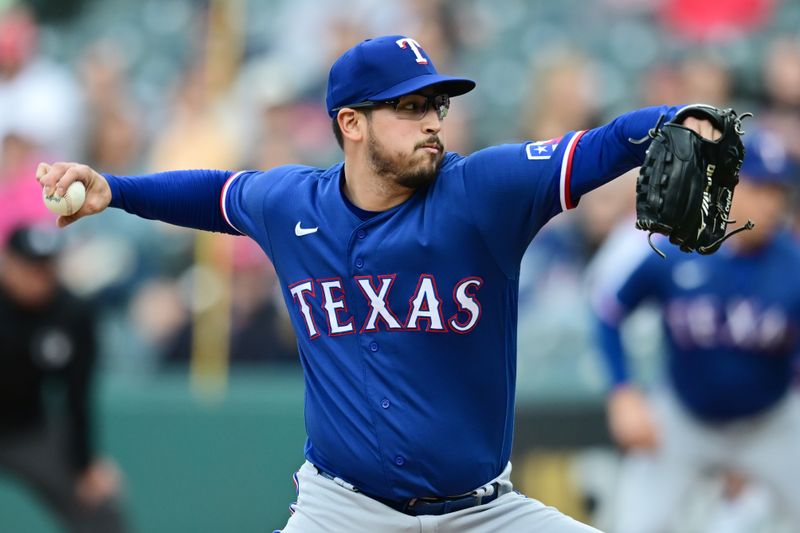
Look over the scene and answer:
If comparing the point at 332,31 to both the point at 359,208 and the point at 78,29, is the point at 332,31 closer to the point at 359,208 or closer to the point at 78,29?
the point at 78,29

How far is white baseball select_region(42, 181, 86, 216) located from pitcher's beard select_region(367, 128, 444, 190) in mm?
945

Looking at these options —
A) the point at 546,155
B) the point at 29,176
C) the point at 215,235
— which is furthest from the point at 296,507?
the point at 29,176

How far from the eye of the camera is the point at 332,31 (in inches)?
396

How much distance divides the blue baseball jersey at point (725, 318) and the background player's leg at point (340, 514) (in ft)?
10.3

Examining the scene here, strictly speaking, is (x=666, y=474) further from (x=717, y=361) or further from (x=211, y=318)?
(x=211, y=318)

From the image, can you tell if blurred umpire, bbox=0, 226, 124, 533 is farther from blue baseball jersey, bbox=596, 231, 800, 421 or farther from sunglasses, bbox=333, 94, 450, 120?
sunglasses, bbox=333, 94, 450, 120

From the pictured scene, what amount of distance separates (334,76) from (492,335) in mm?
1029

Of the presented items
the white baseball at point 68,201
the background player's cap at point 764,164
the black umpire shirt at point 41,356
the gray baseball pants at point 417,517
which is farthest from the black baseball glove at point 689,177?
the black umpire shirt at point 41,356

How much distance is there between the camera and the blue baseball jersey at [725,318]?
694 cm

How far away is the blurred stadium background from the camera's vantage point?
8.23 meters

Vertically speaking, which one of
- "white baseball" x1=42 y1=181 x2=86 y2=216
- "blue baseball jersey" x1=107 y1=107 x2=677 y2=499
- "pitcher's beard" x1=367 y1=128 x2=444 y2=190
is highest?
"pitcher's beard" x1=367 y1=128 x2=444 y2=190

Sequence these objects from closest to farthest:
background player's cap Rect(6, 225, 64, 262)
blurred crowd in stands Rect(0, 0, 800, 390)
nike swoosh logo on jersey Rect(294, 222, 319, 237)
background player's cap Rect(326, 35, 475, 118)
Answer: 1. background player's cap Rect(326, 35, 475, 118)
2. nike swoosh logo on jersey Rect(294, 222, 319, 237)
3. background player's cap Rect(6, 225, 64, 262)
4. blurred crowd in stands Rect(0, 0, 800, 390)

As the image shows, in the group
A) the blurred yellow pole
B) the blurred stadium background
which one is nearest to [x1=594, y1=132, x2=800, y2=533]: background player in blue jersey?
the blurred stadium background

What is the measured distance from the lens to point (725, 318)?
7.00m
